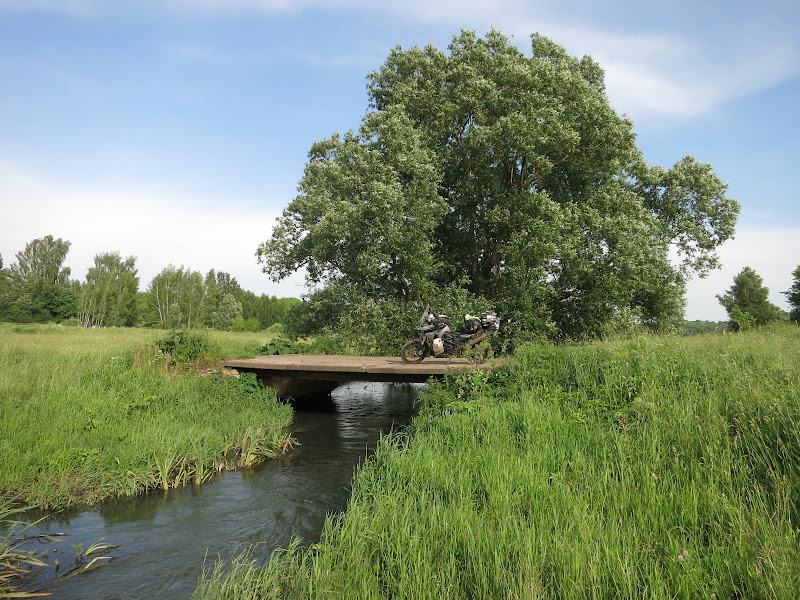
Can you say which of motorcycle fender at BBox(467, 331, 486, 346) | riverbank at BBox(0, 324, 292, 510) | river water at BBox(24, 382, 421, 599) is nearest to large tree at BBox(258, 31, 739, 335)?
motorcycle fender at BBox(467, 331, 486, 346)

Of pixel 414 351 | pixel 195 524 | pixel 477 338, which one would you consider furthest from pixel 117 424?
pixel 477 338

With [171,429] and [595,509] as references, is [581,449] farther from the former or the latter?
[171,429]

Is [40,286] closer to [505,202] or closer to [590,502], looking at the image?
[505,202]

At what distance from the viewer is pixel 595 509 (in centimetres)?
409

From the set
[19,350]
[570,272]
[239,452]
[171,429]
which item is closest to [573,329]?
[570,272]

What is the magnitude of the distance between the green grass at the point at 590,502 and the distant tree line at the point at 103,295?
55458mm

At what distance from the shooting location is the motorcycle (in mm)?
11398

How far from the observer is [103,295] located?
2534 inches

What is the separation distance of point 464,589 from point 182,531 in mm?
3921

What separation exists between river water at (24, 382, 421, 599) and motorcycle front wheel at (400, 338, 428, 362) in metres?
2.78

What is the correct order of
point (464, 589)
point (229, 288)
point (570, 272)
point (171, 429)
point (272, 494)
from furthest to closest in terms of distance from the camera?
point (229, 288)
point (570, 272)
point (171, 429)
point (272, 494)
point (464, 589)

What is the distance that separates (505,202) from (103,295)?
64311 millimetres

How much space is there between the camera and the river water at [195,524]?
4.53 m

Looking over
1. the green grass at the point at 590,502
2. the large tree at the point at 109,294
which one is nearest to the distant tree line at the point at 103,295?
the large tree at the point at 109,294
